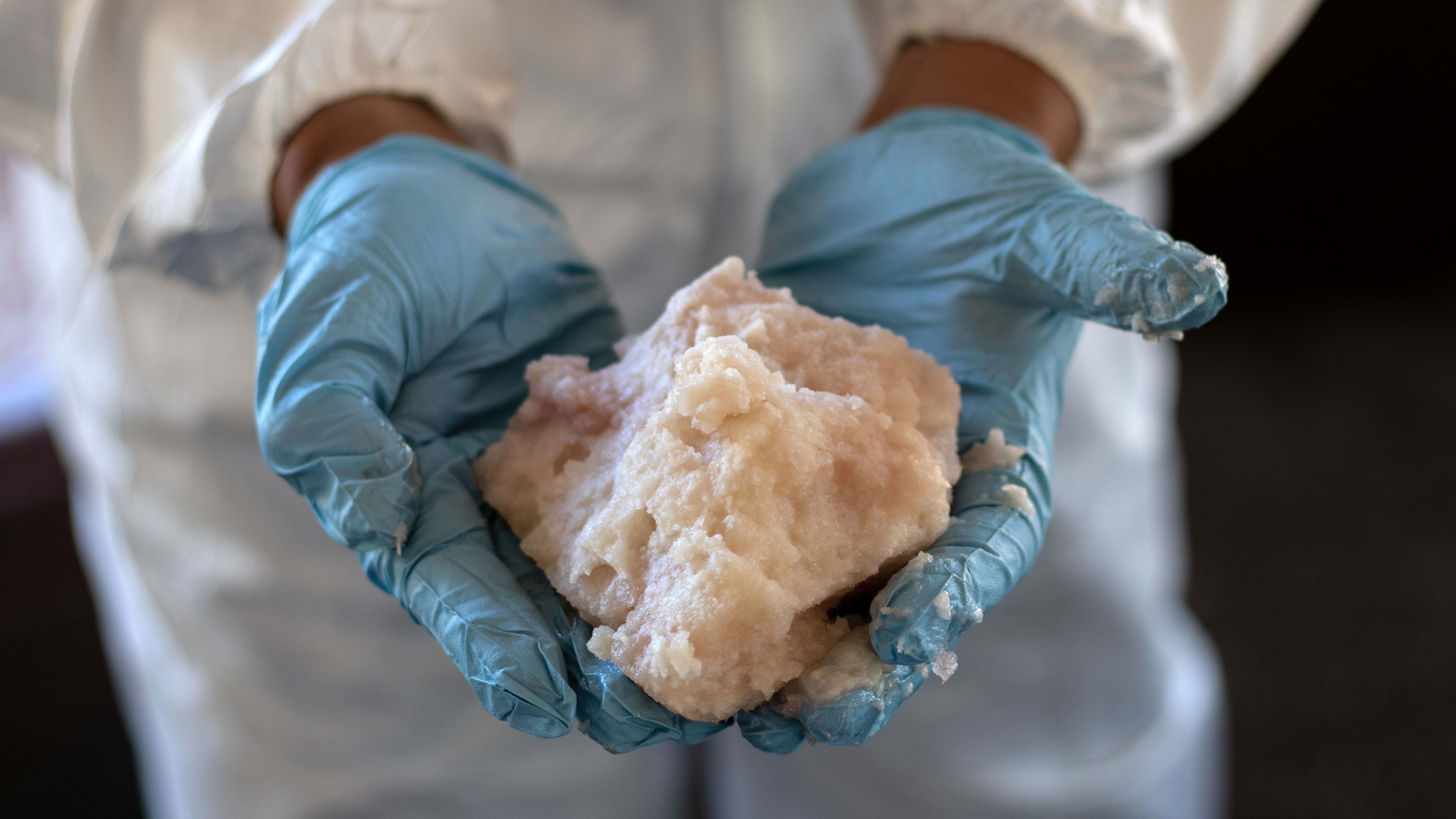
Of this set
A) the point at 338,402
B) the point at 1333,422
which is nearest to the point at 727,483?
the point at 338,402

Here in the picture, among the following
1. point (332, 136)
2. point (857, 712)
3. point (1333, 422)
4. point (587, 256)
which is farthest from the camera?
point (1333, 422)

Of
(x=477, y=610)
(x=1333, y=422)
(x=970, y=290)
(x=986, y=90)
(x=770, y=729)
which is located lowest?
(x=1333, y=422)

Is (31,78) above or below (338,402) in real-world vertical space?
above

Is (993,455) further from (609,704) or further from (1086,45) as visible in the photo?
(1086,45)

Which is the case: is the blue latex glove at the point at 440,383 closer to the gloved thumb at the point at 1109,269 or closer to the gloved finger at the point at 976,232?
the gloved finger at the point at 976,232

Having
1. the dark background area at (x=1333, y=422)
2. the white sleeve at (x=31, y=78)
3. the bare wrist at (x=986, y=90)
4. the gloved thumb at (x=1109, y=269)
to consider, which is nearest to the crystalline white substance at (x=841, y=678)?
the gloved thumb at (x=1109, y=269)

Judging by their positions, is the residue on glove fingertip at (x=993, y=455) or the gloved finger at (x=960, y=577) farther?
the residue on glove fingertip at (x=993, y=455)
